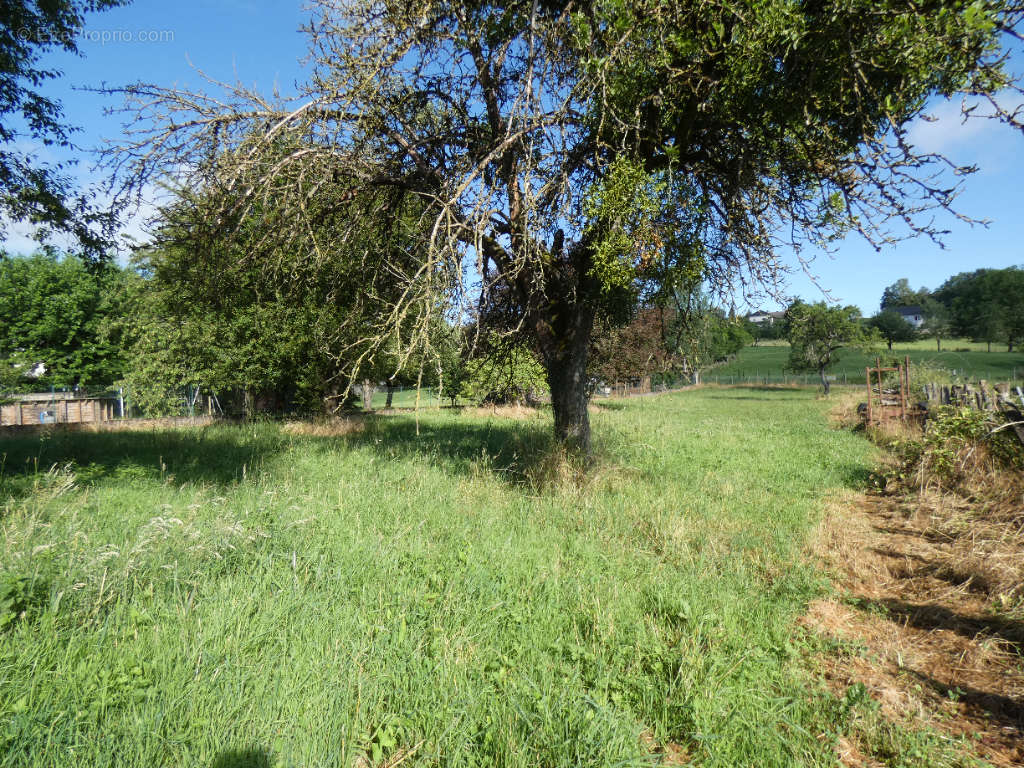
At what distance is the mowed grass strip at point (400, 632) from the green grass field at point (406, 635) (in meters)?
0.01

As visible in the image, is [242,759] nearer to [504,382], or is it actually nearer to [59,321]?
[504,382]

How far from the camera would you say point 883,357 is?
1711 inches

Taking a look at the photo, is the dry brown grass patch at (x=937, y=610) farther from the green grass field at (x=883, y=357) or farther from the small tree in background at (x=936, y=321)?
the small tree in background at (x=936, y=321)

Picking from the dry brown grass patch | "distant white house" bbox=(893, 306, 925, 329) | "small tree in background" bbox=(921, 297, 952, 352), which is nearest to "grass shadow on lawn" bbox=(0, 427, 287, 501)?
the dry brown grass patch

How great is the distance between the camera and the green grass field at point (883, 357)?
47344 mm

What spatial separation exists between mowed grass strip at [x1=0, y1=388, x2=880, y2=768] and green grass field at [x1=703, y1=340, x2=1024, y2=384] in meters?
49.9

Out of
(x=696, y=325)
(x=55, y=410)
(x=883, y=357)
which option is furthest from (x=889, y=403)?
(x=55, y=410)

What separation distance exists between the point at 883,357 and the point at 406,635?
53.3 meters

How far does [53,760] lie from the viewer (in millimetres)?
1913

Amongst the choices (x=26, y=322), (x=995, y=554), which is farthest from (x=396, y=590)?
(x=26, y=322)

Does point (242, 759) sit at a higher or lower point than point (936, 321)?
lower

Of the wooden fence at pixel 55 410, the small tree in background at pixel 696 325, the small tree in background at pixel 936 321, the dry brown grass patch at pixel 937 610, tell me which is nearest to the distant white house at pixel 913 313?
the small tree in background at pixel 936 321

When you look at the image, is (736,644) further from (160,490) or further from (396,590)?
(160,490)

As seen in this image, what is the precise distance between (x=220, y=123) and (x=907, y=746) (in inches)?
334
